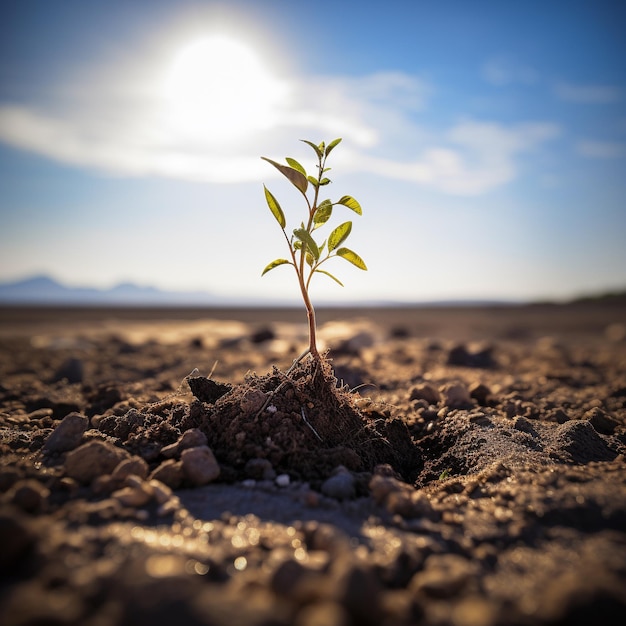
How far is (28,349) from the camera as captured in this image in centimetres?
998

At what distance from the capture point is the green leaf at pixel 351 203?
296 cm

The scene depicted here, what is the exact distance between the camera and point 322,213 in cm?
303

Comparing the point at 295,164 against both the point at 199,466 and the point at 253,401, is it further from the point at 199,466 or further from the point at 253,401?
the point at 199,466

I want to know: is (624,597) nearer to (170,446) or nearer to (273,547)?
(273,547)

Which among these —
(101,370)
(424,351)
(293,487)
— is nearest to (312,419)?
(293,487)

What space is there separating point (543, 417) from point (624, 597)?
8.37 ft

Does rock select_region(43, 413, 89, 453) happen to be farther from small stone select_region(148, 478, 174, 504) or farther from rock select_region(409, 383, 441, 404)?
rock select_region(409, 383, 441, 404)

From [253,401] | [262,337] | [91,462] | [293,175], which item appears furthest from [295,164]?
[262,337]

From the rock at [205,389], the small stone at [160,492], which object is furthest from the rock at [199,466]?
the rock at [205,389]

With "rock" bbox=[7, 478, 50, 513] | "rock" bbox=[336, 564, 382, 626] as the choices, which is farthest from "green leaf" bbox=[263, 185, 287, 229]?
"rock" bbox=[336, 564, 382, 626]

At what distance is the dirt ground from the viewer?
133 centimetres

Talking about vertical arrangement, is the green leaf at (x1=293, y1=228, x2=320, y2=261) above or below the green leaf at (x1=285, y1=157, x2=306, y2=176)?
below

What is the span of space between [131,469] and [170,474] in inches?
7.1

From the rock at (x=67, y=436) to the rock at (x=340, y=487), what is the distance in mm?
1434
